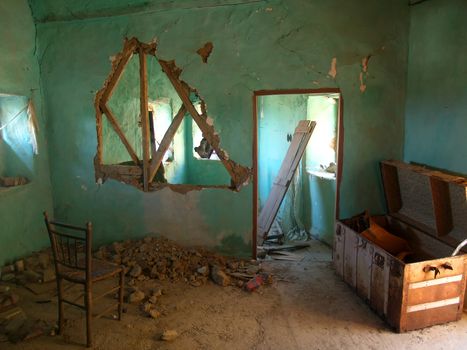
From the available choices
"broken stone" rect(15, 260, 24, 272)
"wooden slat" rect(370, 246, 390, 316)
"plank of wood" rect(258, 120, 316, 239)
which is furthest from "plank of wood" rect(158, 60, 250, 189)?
"broken stone" rect(15, 260, 24, 272)

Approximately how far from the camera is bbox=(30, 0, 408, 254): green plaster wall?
386 cm

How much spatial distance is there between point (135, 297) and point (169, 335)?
73 cm

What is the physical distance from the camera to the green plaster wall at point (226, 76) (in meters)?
3.86

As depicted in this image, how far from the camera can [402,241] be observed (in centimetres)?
366

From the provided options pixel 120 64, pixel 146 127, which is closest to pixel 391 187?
pixel 146 127

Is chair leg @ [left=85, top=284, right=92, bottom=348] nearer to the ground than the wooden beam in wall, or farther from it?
nearer to the ground

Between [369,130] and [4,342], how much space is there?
4.20 meters

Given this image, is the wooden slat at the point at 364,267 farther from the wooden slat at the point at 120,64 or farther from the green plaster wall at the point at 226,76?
the wooden slat at the point at 120,64

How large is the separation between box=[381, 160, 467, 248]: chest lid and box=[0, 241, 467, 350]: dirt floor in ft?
2.91

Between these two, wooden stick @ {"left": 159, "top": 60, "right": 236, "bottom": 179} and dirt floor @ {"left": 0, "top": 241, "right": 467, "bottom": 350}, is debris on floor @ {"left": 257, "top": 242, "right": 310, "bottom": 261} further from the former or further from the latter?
wooden stick @ {"left": 159, "top": 60, "right": 236, "bottom": 179}

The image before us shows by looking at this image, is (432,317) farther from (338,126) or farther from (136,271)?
(136,271)

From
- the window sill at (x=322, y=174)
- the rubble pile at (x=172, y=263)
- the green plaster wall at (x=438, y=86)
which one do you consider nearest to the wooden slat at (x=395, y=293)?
A: the green plaster wall at (x=438, y=86)

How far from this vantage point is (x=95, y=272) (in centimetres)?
291

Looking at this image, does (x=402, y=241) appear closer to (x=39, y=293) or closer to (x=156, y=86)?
(x=39, y=293)
